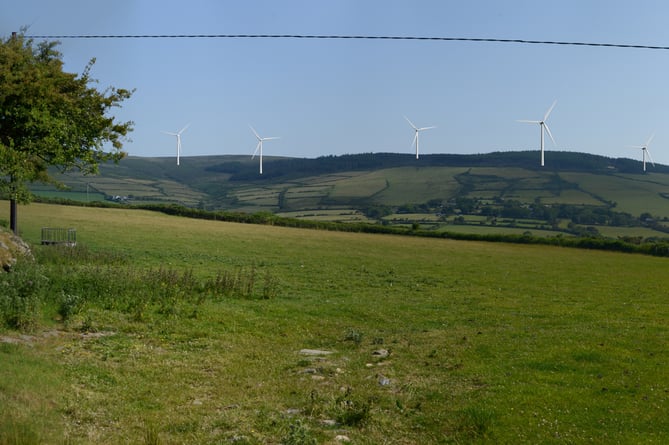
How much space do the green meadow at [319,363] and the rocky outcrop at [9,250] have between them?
157cm

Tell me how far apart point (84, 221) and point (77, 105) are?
4198 cm

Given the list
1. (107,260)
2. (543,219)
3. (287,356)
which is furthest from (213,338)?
(543,219)

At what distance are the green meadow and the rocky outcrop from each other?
1.57 m

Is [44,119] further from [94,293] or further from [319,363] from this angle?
[319,363]

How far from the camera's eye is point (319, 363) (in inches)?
570

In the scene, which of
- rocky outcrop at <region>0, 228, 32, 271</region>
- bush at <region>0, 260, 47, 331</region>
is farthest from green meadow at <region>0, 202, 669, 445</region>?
rocky outcrop at <region>0, 228, 32, 271</region>

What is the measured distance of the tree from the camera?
2539cm

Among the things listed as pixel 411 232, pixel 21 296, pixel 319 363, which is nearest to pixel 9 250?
pixel 21 296

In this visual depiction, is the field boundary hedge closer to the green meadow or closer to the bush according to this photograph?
the green meadow

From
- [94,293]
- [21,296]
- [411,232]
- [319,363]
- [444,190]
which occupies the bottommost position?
[411,232]

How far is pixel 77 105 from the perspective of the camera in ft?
98.2

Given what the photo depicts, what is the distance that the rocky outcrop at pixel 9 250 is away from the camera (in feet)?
69.4

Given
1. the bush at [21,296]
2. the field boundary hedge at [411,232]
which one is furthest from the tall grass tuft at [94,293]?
the field boundary hedge at [411,232]

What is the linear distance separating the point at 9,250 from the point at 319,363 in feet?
46.5
